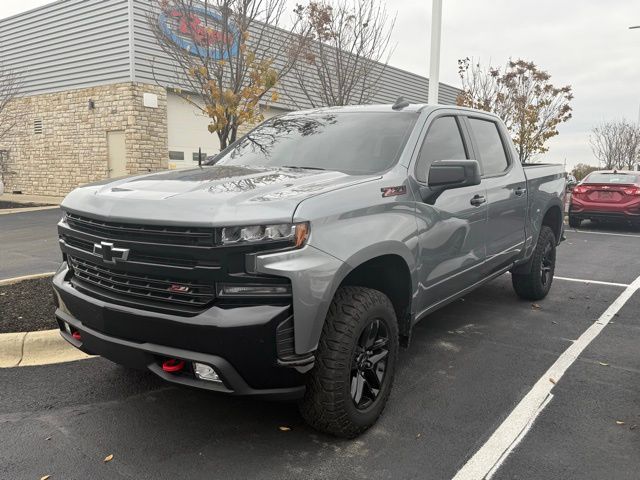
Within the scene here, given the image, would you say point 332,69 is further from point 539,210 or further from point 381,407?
point 381,407

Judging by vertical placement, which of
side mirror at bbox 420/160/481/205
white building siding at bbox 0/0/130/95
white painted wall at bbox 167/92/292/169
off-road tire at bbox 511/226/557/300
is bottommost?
off-road tire at bbox 511/226/557/300

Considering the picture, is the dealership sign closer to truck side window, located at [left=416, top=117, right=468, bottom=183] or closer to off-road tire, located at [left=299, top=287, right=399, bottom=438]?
truck side window, located at [left=416, top=117, right=468, bottom=183]

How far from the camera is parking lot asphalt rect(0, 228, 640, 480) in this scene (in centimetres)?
275

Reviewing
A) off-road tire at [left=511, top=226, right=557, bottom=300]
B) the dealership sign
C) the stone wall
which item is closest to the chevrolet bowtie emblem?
off-road tire at [left=511, top=226, right=557, bottom=300]

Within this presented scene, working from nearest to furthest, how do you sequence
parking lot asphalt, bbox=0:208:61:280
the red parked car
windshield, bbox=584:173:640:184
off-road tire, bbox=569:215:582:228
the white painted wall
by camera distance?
parking lot asphalt, bbox=0:208:61:280 < the red parked car < windshield, bbox=584:173:640:184 < off-road tire, bbox=569:215:582:228 < the white painted wall

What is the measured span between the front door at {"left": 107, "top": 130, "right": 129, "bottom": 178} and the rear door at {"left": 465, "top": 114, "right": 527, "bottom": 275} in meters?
13.1

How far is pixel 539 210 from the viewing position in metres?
5.53

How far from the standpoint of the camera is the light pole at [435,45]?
1025 cm

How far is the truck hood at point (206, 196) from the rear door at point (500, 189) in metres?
1.69

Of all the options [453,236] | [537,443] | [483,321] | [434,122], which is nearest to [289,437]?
[537,443]

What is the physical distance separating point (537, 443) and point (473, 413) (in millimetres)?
445

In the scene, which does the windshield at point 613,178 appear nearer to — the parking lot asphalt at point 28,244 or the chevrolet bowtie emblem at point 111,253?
the parking lot asphalt at point 28,244

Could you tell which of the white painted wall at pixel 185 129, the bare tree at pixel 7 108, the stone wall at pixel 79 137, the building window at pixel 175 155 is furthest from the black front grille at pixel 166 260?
the bare tree at pixel 7 108

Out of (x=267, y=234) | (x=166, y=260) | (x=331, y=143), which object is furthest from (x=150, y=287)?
(x=331, y=143)
